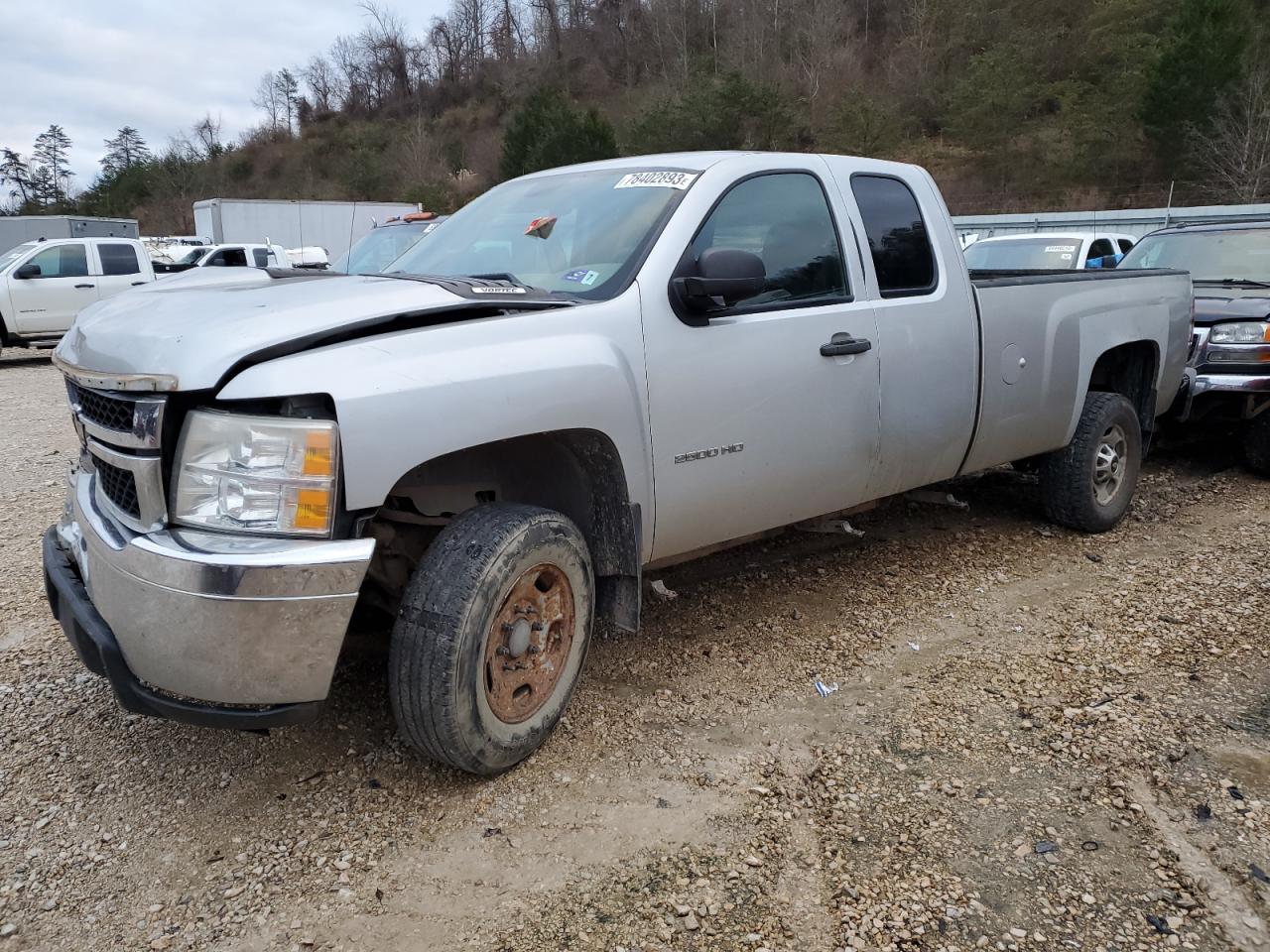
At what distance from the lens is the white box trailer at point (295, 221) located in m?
30.4

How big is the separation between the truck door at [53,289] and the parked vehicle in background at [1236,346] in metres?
15.2

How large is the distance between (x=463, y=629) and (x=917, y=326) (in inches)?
96.1

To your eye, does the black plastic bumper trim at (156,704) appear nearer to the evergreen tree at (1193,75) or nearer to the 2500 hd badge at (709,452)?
the 2500 hd badge at (709,452)

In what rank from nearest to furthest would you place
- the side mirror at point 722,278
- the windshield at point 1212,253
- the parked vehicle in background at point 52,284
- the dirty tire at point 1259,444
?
the side mirror at point 722,278
the dirty tire at point 1259,444
the windshield at point 1212,253
the parked vehicle in background at point 52,284

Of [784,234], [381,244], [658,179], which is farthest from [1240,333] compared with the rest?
[381,244]

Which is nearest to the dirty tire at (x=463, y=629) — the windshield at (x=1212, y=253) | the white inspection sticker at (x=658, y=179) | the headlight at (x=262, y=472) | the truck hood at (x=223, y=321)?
the headlight at (x=262, y=472)

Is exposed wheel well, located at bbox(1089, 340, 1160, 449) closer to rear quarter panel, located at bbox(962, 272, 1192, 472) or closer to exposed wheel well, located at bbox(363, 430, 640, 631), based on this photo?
rear quarter panel, located at bbox(962, 272, 1192, 472)

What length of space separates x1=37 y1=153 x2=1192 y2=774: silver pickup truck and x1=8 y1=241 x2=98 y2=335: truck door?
548 inches

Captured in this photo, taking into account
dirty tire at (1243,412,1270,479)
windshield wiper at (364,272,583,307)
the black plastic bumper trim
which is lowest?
dirty tire at (1243,412,1270,479)

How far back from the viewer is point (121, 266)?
53.0 feet

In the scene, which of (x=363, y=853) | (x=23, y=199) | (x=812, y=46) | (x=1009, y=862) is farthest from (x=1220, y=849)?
(x=23, y=199)

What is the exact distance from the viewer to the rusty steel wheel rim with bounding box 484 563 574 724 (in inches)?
112

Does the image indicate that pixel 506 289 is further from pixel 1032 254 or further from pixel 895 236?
pixel 1032 254

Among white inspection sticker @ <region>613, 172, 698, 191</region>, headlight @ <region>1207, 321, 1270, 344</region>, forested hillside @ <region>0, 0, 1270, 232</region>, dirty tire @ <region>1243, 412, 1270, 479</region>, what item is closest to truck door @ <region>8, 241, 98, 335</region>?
white inspection sticker @ <region>613, 172, 698, 191</region>
